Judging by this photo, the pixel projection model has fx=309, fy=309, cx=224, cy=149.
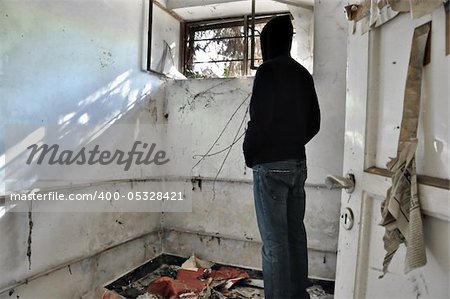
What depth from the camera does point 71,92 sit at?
5.38 ft

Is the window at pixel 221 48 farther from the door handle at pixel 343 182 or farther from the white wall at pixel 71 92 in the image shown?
the door handle at pixel 343 182

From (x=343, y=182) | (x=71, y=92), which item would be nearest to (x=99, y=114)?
(x=71, y=92)

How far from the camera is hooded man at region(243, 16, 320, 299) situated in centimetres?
133

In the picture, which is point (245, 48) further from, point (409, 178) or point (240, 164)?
point (409, 178)

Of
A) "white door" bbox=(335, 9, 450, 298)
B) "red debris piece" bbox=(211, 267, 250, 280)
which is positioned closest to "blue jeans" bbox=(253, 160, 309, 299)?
"white door" bbox=(335, 9, 450, 298)

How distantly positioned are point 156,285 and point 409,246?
1687 mm

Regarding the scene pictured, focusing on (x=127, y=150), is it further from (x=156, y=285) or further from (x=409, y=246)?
(x=409, y=246)

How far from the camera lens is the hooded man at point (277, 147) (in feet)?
4.36

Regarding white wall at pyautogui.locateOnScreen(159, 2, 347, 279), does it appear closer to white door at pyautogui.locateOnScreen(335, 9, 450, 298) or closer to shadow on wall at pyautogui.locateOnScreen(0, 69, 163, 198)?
shadow on wall at pyautogui.locateOnScreen(0, 69, 163, 198)

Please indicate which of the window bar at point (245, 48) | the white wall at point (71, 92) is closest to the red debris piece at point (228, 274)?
the white wall at point (71, 92)

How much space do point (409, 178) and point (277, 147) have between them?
2.59 feet

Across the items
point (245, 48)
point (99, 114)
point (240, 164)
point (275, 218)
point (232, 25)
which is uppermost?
point (232, 25)

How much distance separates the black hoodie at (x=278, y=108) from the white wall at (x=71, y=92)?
0.98m

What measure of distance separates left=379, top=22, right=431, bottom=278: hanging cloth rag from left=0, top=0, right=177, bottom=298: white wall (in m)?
1.50
